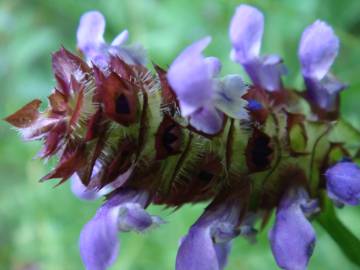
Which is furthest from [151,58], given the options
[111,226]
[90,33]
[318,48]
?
[111,226]

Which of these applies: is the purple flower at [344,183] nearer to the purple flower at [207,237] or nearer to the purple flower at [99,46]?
the purple flower at [207,237]

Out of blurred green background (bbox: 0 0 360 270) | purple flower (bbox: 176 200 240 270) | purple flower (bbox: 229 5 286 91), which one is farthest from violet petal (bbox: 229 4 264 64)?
blurred green background (bbox: 0 0 360 270)

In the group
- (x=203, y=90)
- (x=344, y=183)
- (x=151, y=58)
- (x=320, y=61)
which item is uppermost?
(x=203, y=90)

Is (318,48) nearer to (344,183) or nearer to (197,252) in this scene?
(344,183)

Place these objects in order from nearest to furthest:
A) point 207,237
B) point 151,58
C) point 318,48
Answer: point 207,237 → point 318,48 → point 151,58

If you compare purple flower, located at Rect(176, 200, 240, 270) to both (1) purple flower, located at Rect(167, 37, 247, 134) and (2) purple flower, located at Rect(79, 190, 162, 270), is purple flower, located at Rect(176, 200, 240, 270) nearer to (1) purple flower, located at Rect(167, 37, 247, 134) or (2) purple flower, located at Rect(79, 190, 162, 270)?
(2) purple flower, located at Rect(79, 190, 162, 270)

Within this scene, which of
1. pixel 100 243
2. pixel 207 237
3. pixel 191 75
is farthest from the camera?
pixel 207 237
